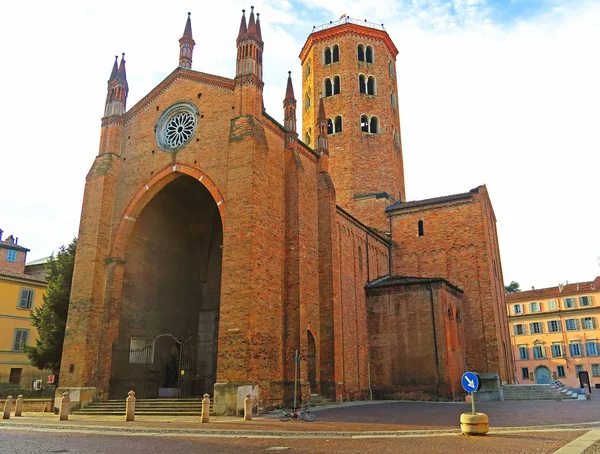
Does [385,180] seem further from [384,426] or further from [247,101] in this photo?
[384,426]

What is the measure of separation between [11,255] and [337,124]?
1086 inches

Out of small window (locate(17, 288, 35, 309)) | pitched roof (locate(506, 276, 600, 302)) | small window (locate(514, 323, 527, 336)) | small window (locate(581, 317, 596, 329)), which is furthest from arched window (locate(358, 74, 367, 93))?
small window (locate(514, 323, 527, 336))

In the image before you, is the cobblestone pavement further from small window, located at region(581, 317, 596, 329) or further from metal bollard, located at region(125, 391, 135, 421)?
small window, located at region(581, 317, 596, 329)

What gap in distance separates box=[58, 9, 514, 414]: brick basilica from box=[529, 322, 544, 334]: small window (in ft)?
83.3

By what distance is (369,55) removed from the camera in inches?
1539

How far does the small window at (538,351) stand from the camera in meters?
54.1

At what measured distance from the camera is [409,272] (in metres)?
32.2

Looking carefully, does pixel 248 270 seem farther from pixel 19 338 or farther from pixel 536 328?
→ pixel 536 328

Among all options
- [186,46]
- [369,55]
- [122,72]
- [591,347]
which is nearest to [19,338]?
[122,72]

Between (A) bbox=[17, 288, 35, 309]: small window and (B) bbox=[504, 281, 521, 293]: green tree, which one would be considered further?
(B) bbox=[504, 281, 521, 293]: green tree

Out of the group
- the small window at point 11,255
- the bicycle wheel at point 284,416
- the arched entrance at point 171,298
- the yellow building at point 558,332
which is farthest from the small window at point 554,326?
the small window at point 11,255

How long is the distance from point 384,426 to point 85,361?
1371 cm

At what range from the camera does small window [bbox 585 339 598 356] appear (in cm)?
5012


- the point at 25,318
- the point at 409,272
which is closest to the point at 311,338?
the point at 409,272
